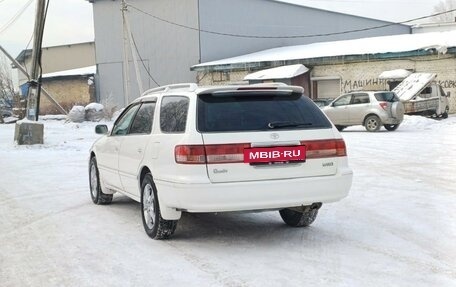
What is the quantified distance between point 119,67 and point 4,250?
132 ft

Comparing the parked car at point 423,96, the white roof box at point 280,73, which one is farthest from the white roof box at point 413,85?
the white roof box at point 280,73

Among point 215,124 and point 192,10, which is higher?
point 192,10

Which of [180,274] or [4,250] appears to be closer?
[180,274]

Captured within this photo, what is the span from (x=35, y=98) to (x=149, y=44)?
23.5 metres

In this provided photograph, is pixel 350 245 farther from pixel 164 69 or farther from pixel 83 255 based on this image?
pixel 164 69

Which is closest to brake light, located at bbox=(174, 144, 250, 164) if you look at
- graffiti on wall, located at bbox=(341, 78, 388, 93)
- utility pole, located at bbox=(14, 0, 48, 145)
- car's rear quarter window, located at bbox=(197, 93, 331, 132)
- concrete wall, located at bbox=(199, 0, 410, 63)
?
car's rear quarter window, located at bbox=(197, 93, 331, 132)

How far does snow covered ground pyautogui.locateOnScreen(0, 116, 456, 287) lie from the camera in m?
4.79

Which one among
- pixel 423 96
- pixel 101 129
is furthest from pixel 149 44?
pixel 101 129

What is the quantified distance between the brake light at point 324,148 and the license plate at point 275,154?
0.07 m

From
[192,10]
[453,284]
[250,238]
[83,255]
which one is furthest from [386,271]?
[192,10]

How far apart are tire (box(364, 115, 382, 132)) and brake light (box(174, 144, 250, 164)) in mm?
16341

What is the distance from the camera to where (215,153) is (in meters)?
5.46

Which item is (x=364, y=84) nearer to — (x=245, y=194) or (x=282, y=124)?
(x=282, y=124)

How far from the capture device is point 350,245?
5742 millimetres
